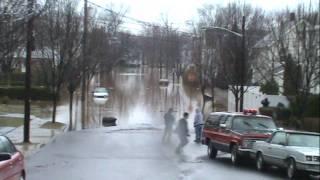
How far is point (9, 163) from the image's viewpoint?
12031mm

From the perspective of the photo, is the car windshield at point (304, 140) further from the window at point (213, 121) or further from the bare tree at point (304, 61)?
the bare tree at point (304, 61)

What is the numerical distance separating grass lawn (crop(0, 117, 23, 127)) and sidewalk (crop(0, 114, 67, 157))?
775 millimetres

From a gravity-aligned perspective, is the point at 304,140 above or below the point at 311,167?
above

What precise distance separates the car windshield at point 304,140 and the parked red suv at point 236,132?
260 centimetres

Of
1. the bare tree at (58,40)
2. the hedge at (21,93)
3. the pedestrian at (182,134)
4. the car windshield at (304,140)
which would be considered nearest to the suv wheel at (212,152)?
the pedestrian at (182,134)

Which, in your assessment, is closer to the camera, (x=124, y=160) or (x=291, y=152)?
(x=291, y=152)

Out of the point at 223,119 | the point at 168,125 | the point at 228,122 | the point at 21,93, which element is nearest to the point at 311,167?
the point at 228,122

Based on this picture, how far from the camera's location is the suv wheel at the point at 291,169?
17.4 m

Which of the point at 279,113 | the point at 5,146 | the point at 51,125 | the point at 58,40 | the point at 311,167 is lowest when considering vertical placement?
the point at 51,125

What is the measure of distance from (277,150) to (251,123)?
4071 mm

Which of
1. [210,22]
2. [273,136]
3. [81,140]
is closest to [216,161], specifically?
[273,136]

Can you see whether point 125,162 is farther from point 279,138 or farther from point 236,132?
point 279,138

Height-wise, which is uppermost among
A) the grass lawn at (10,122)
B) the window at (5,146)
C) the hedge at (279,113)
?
the window at (5,146)

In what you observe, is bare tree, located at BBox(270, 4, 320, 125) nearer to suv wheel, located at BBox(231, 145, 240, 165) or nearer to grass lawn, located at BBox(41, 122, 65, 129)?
grass lawn, located at BBox(41, 122, 65, 129)
